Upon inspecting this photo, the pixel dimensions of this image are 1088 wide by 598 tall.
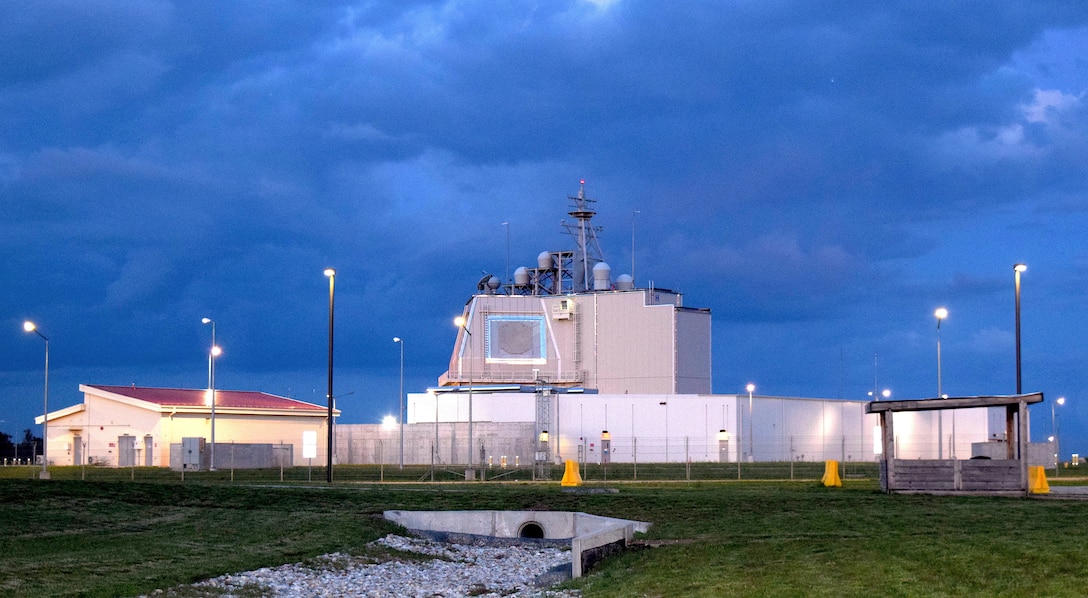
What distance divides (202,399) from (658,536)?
179 ft

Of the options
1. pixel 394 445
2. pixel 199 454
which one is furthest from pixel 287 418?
pixel 199 454

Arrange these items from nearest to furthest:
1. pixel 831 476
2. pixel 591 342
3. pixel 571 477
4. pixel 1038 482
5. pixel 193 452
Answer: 1. pixel 1038 482
2. pixel 831 476
3. pixel 571 477
4. pixel 193 452
5. pixel 591 342

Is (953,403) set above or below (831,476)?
above

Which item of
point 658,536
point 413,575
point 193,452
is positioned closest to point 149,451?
point 193,452

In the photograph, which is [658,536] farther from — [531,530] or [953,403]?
[953,403]

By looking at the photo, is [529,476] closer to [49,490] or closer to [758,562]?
[49,490]

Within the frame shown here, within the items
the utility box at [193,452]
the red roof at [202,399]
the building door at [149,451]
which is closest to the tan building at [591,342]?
the red roof at [202,399]

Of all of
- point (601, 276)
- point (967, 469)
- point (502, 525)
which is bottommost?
point (502, 525)

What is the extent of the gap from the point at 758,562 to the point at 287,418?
59446 mm

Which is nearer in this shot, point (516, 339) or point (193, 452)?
point (193, 452)

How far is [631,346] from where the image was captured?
8456 cm

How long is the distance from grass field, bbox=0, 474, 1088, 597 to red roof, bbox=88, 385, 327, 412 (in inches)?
1453

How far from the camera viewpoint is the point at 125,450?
69812mm

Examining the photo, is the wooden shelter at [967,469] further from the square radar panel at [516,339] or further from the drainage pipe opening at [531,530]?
the square radar panel at [516,339]
